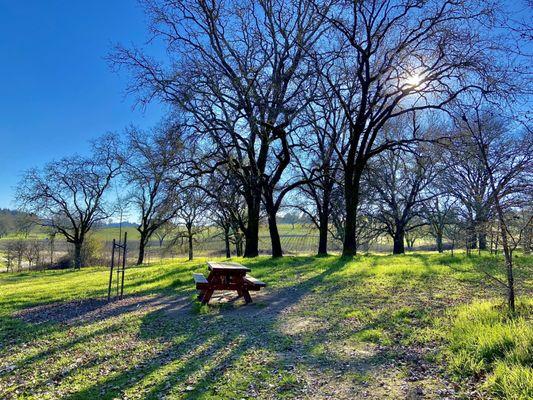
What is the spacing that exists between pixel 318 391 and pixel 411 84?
12.8 m

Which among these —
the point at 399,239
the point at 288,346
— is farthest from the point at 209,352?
the point at 399,239

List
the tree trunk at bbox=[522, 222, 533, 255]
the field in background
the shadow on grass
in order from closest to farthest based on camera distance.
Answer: the shadow on grass → the tree trunk at bbox=[522, 222, 533, 255] → the field in background

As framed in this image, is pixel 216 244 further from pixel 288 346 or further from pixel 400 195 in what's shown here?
pixel 288 346

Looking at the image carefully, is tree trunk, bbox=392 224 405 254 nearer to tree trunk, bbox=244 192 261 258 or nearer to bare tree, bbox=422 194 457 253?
bare tree, bbox=422 194 457 253

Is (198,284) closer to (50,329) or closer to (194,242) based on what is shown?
(50,329)

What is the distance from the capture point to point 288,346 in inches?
206

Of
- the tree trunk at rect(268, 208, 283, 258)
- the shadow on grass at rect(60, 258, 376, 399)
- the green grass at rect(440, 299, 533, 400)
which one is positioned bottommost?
the shadow on grass at rect(60, 258, 376, 399)

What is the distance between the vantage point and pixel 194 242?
3909 centimetres

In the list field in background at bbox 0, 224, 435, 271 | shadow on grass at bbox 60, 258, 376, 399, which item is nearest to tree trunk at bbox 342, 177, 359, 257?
shadow on grass at bbox 60, 258, 376, 399

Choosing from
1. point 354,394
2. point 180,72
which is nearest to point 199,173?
point 180,72

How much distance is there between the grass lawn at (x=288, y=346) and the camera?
3.86 meters

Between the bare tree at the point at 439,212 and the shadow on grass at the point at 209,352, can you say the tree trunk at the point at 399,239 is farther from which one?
the shadow on grass at the point at 209,352

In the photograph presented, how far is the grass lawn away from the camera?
12.6 feet

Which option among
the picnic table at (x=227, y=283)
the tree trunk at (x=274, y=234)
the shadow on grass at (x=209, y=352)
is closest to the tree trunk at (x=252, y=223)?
the tree trunk at (x=274, y=234)
